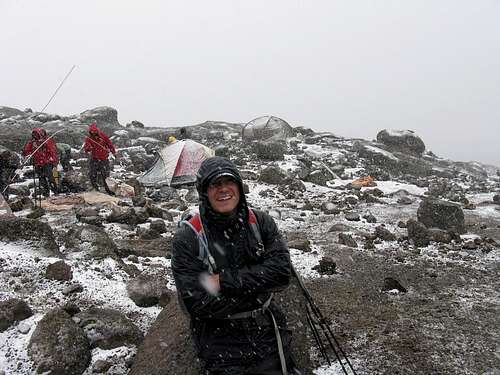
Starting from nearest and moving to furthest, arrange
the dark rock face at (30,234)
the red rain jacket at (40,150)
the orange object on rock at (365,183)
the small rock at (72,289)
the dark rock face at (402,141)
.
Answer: the small rock at (72,289) < the dark rock face at (30,234) < the red rain jacket at (40,150) < the orange object on rock at (365,183) < the dark rock face at (402,141)

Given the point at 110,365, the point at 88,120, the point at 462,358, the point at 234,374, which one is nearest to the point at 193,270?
the point at 234,374

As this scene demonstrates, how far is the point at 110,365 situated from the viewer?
3.87 meters

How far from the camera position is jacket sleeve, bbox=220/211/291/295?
2398 millimetres

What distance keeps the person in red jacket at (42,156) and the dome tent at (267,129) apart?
17.6 m

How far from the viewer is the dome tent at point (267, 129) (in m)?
27.6

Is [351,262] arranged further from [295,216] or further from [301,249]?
[295,216]

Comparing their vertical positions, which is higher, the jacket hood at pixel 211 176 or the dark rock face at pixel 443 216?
the jacket hood at pixel 211 176

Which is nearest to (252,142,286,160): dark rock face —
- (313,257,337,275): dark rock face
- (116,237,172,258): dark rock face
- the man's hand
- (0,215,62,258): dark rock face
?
(116,237,172,258): dark rock face

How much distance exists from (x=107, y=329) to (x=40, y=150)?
26.7 feet

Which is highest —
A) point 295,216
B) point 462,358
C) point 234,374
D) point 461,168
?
point 234,374

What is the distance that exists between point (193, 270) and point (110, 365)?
209 cm

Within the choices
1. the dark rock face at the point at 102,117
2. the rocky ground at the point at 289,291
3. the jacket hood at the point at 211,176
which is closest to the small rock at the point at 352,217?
the rocky ground at the point at 289,291

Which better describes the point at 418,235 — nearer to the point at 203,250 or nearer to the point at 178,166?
the point at 203,250

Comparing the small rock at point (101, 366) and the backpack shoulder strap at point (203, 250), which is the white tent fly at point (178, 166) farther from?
the backpack shoulder strap at point (203, 250)
